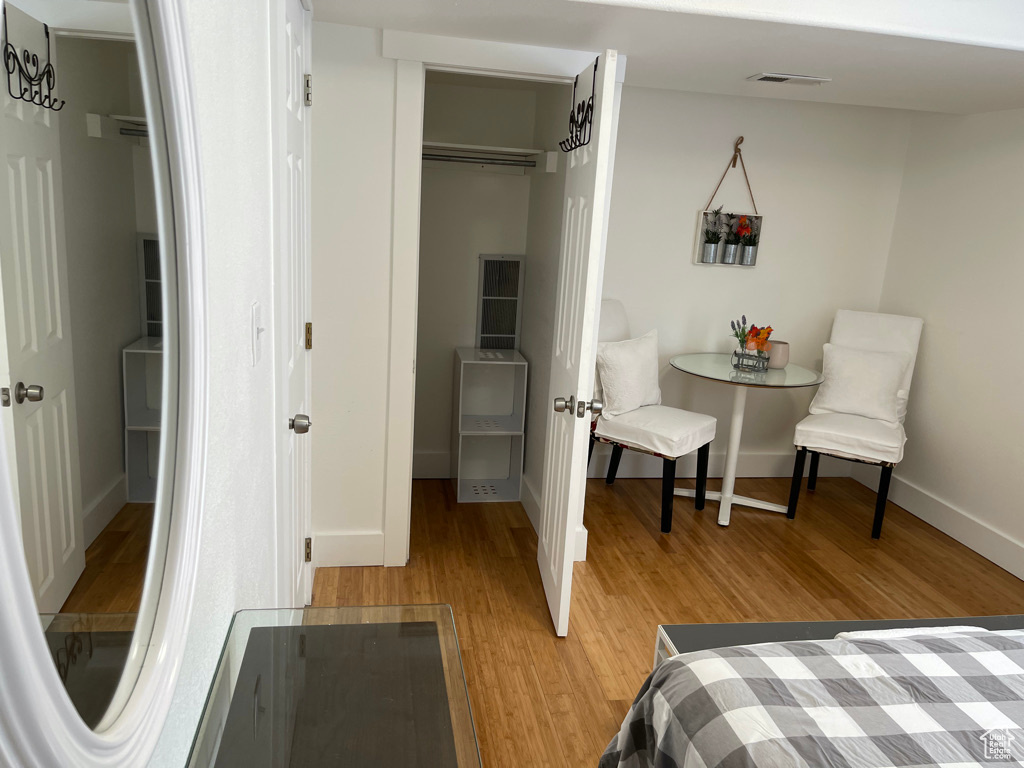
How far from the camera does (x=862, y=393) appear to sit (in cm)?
405

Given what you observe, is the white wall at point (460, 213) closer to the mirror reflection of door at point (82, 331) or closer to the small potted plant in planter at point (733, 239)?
the small potted plant in planter at point (733, 239)

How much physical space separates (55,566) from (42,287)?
19cm

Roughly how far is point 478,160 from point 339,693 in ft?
10.5

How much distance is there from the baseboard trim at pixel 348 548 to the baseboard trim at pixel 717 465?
1621 mm

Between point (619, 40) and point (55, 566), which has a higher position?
point (619, 40)

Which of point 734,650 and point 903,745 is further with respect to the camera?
point 734,650

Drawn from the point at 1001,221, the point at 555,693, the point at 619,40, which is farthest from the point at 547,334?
the point at 1001,221

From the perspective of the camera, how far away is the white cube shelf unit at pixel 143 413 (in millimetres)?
668

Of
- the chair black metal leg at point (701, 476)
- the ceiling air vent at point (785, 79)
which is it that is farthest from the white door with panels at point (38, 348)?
the chair black metal leg at point (701, 476)

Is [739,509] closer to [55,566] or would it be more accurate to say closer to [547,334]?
[547,334]

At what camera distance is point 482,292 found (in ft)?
13.6

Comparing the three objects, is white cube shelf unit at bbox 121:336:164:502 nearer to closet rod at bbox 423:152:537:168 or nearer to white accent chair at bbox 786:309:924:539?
closet rod at bbox 423:152:537:168

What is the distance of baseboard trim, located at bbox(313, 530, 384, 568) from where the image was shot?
316 centimetres

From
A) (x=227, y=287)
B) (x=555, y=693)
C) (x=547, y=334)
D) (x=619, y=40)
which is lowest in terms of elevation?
(x=555, y=693)
